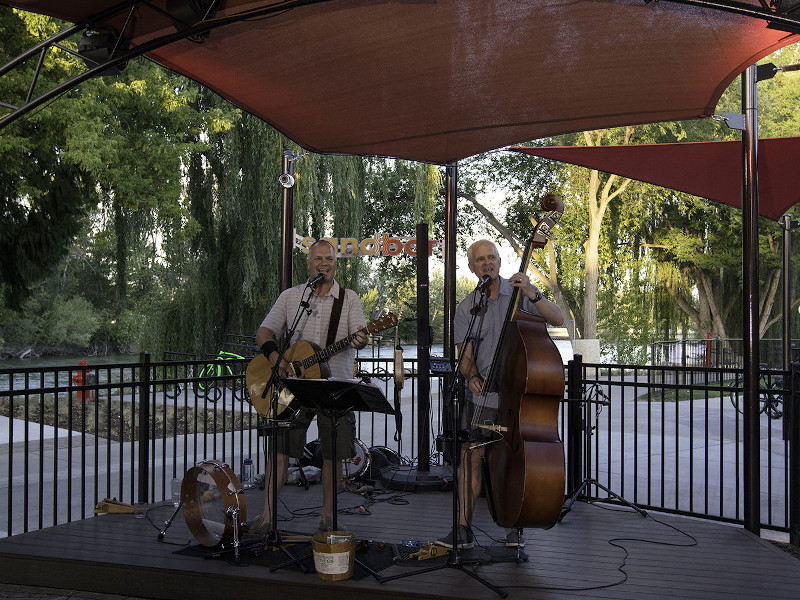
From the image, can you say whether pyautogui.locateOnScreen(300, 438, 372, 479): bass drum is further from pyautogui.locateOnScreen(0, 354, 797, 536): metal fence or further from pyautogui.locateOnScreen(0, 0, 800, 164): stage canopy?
pyautogui.locateOnScreen(0, 0, 800, 164): stage canopy

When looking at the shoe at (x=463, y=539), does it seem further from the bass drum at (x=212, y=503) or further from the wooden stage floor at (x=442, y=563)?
the bass drum at (x=212, y=503)

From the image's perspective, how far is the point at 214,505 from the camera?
4523mm

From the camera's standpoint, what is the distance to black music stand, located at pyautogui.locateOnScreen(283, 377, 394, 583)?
3.96 metres

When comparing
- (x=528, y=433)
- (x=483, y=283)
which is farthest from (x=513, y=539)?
(x=483, y=283)

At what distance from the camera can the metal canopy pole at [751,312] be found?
16.5ft

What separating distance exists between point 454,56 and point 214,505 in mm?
3451

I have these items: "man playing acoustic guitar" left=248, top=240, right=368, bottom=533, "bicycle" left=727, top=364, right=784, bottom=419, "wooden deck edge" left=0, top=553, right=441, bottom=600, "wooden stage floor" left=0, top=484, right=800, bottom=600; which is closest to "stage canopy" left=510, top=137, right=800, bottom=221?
"bicycle" left=727, top=364, right=784, bottom=419

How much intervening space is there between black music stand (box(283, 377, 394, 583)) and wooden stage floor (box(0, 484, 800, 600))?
1.37 ft

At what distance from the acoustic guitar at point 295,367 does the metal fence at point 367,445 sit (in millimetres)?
775

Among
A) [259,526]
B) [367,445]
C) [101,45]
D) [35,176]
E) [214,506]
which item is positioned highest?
[35,176]

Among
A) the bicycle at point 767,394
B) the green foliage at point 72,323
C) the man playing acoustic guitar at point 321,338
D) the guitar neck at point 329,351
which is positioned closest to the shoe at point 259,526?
the man playing acoustic guitar at point 321,338

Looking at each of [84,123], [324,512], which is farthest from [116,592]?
[84,123]

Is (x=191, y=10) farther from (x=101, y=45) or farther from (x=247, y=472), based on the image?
(x=247, y=472)

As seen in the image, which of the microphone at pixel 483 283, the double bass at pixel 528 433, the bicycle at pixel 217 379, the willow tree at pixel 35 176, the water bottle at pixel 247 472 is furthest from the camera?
the willow tree at pixel 35 176
